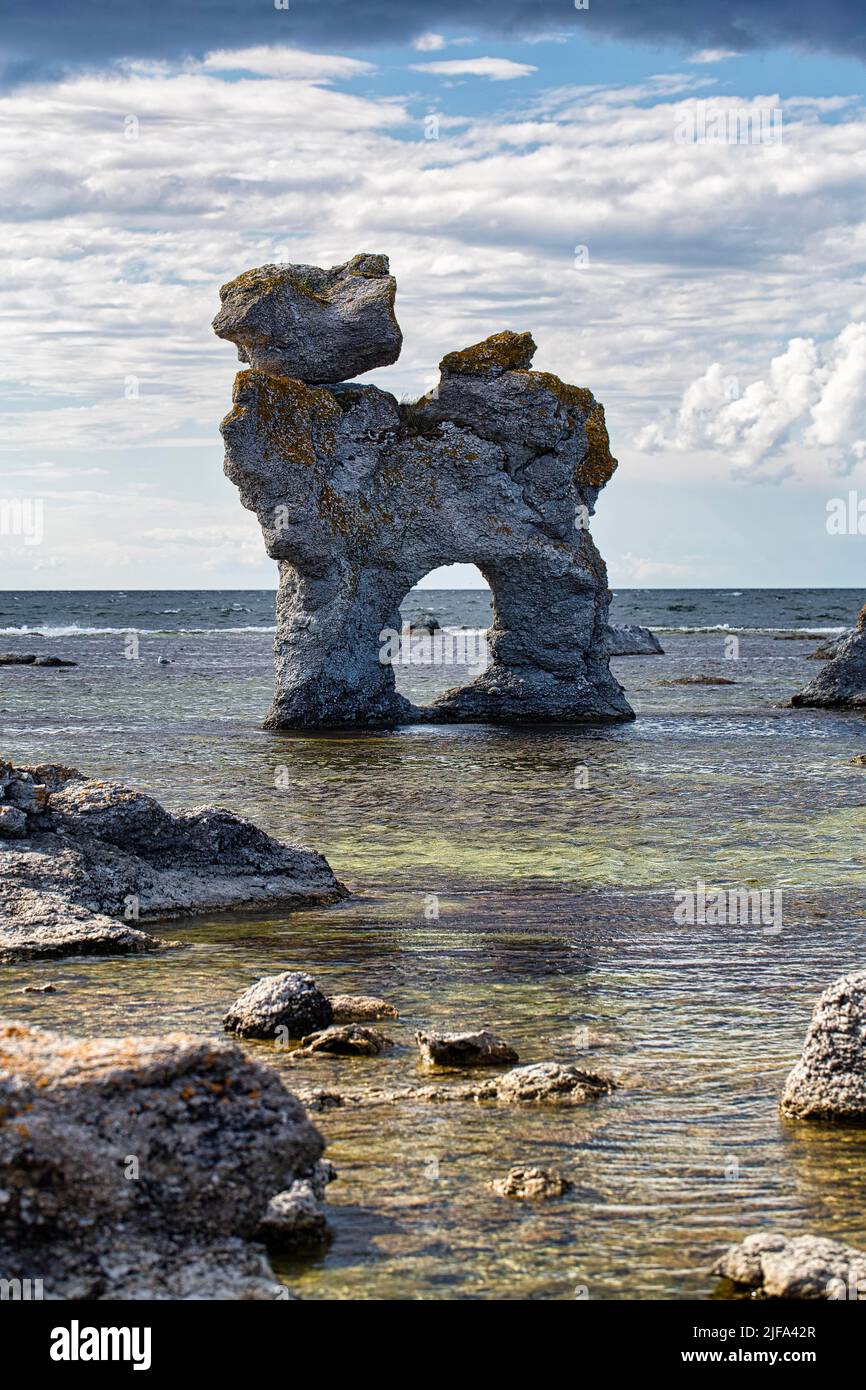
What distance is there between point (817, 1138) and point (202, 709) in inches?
1287

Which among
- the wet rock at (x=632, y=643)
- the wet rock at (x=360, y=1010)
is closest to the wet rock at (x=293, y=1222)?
the wet rock at (x=360, y=1010)

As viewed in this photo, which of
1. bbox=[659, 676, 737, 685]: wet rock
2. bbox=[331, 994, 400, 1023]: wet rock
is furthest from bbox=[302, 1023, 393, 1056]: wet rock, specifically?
bbox=[659, 676, 737, 685]: wet rock

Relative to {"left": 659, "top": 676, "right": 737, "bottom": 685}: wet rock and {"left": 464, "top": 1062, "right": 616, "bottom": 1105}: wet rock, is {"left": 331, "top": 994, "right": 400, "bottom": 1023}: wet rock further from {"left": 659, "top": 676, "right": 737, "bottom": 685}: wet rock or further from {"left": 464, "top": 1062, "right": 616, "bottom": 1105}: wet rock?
{"left": 659, "top": 676, "right": 737, "bottom": 685}: wet rock

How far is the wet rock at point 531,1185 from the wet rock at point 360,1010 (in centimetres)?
292

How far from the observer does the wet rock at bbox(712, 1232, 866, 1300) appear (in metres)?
5.73

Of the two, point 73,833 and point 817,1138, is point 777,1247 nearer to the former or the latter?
point 817,1138

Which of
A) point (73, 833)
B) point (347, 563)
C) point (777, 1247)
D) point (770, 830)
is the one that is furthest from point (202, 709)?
point (777, 1247)

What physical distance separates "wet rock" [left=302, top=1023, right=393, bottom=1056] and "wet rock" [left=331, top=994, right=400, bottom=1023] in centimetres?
60

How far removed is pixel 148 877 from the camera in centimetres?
1334

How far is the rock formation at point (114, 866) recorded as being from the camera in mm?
11867

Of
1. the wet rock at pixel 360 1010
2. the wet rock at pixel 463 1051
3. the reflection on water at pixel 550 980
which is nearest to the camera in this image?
the reflection on water at pixel 550 980

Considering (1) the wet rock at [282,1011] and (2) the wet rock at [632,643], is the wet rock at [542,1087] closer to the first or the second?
(1) the wet rock at [282,1011]

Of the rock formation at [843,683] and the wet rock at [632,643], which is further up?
the wet rock at [632,643]

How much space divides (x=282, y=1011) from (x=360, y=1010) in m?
0.69
